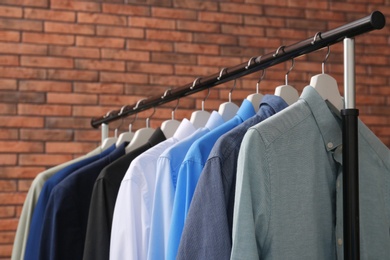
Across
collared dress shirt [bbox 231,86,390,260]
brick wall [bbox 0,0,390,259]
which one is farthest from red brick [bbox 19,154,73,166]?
collared dress shirt [bbox 231,86,390,260]

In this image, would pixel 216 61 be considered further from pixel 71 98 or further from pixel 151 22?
pixel 71 98

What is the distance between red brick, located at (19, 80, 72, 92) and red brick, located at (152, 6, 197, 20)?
2.30 feet

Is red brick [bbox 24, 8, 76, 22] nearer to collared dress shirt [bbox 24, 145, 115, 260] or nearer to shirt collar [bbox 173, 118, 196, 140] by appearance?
collared dress shirt [bbox 24, 145, 115, 260]

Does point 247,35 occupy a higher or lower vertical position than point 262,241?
higher

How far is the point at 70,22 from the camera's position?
390 centimetres

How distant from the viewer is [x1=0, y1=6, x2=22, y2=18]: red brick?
377 cm

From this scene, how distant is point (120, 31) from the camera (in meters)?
3.98

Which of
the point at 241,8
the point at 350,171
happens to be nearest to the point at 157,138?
the point at 350,171

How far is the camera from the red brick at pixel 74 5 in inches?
153

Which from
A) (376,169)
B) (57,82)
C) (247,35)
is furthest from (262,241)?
(247,35)

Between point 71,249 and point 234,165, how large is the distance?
3.13ft

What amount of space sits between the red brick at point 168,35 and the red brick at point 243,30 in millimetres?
248

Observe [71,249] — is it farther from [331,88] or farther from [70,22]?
[70,22]

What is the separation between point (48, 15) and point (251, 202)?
8.89 ft
